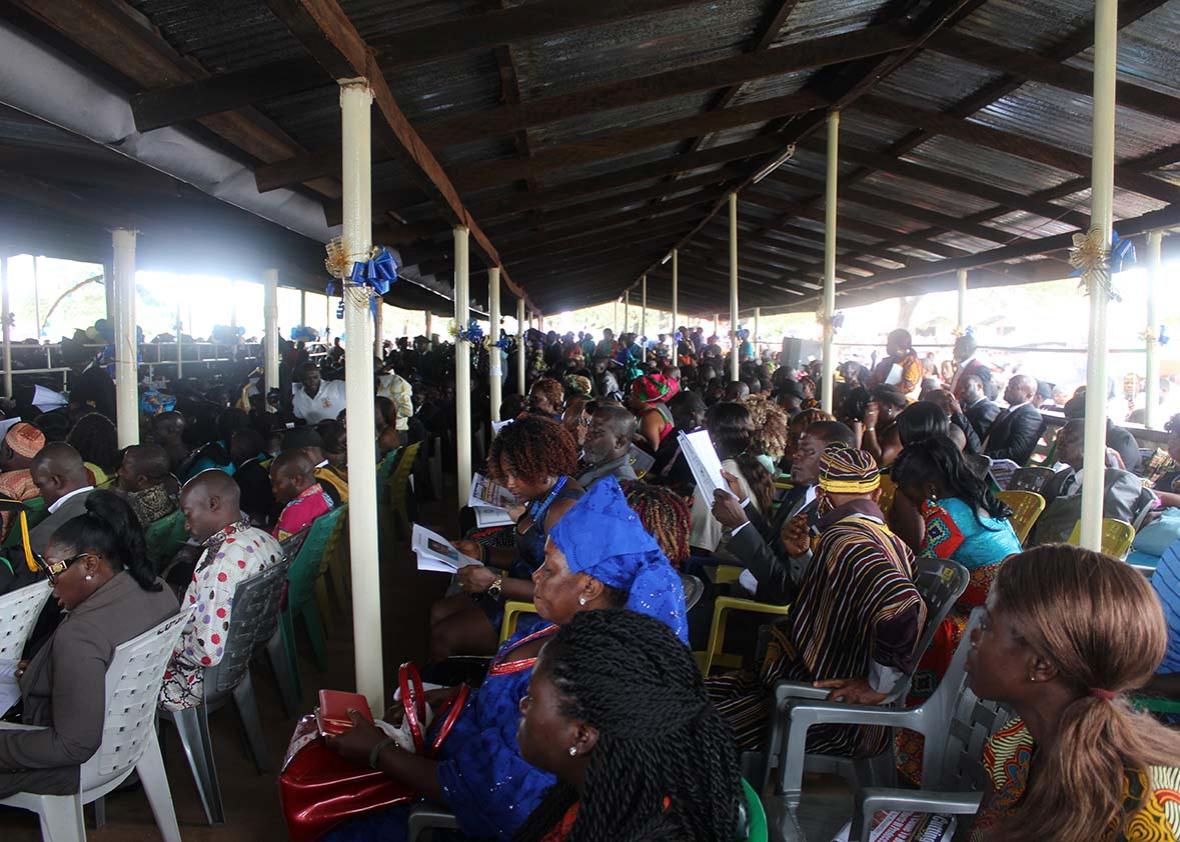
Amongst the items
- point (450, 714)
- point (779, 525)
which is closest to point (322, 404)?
point (779, 525)

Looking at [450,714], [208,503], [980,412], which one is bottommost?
[450,714]

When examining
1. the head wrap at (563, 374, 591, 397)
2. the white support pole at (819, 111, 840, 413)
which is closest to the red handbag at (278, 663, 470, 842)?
the white support pole at (819, 111, 840, 413)

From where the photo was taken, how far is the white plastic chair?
225 cm

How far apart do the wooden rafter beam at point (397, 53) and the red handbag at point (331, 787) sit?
2251 millimetres

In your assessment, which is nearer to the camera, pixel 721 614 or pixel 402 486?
pixel 721 614

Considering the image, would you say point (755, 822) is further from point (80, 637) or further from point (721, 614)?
point (721, 614)

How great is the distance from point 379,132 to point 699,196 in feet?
25.5

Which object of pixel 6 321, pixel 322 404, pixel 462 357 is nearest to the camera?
pixel 462 357

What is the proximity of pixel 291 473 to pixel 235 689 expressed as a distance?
1179mm

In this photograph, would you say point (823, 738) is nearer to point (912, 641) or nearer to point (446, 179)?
point (912, 641)

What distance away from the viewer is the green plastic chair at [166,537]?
12.8 feet

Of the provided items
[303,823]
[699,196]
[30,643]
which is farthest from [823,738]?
[699,196]

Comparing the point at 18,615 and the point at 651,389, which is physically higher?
the point at 651,389

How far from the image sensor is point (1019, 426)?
5824 mm
